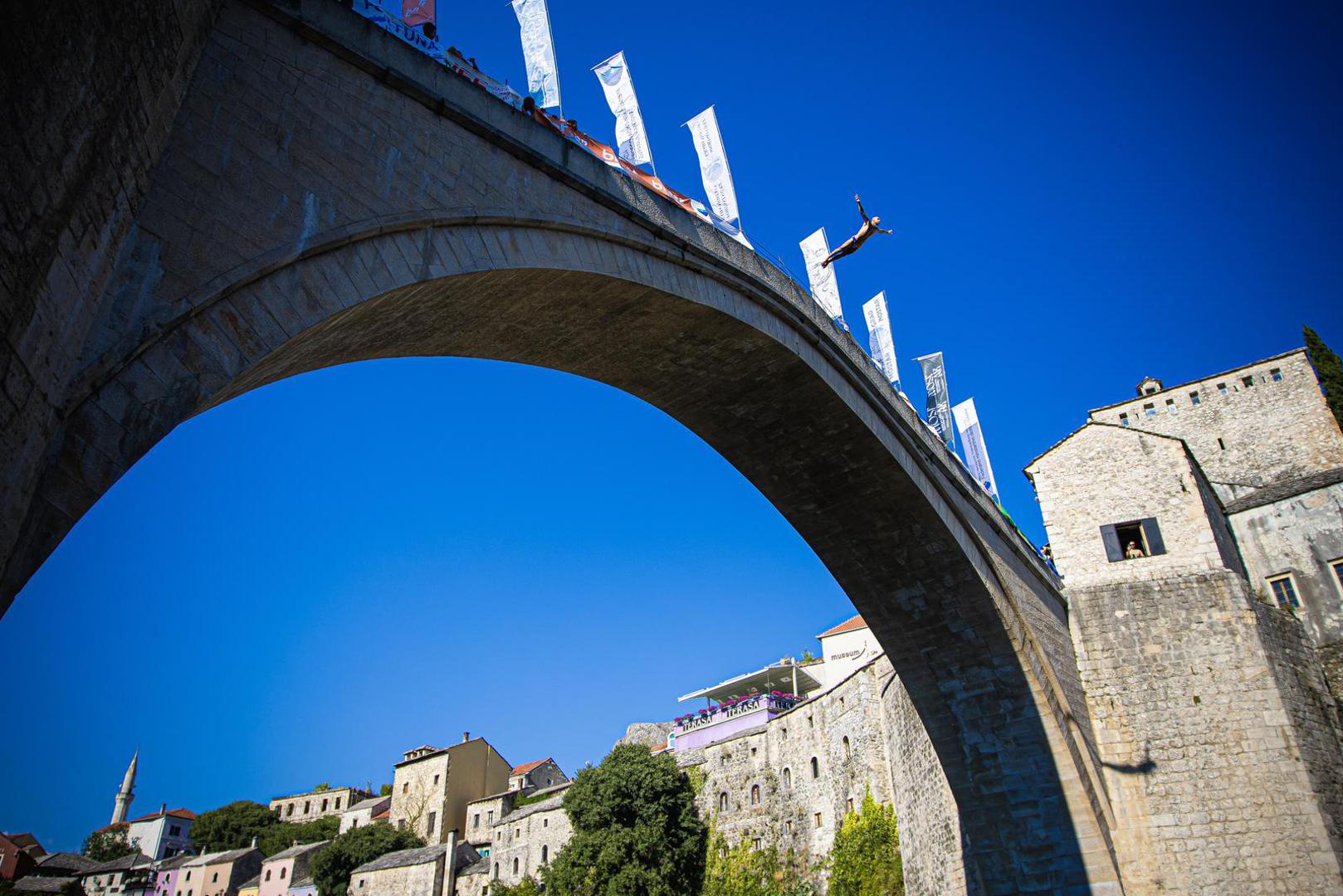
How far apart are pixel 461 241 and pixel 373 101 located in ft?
3.38

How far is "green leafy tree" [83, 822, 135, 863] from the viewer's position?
61.9 meters

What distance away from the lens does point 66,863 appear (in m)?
49.8

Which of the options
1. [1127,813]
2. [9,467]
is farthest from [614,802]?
[9,467]

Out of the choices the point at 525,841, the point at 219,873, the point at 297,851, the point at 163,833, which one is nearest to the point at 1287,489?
the point at 525,841

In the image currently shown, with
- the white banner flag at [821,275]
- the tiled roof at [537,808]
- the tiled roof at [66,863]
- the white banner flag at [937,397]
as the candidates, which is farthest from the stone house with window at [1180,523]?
the tiled roof at [66,863]

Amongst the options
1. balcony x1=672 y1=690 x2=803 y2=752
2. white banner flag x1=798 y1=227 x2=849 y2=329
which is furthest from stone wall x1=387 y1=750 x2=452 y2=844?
white banner flag x1=798 y1=227 x2=849 y2=329

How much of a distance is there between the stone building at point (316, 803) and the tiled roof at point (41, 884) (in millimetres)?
16522

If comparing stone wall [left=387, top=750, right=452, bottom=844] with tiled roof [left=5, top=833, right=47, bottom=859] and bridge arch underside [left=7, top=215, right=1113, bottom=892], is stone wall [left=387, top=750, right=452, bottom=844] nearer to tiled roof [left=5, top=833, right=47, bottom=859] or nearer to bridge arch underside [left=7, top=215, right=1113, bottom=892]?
tiled roof [left=5, top=833, right=47, bottom=859]

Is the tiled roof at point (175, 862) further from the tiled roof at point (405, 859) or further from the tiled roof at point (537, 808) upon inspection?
the tiled roof at point (537, 808)

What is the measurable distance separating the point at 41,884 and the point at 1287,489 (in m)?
48.9

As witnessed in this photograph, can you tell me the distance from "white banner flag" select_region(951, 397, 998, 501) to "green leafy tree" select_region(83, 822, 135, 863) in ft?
214

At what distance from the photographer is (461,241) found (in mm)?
6266

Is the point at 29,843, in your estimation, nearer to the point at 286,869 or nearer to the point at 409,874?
the point at 286,869

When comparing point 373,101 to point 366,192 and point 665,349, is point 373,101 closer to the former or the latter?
point 366,192
